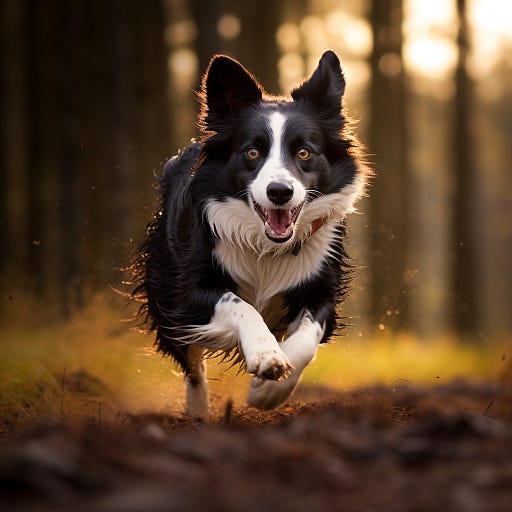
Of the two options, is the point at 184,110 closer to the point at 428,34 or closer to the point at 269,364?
the point at 428,34

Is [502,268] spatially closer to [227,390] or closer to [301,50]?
[301,50]

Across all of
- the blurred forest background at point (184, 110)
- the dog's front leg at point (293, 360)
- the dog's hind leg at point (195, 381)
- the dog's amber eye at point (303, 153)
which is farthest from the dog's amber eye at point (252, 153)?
the blurred forest background at point (184, 110)

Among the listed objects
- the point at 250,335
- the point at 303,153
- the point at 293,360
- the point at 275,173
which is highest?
the point at 303,153

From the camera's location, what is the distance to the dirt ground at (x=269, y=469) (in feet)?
8.94

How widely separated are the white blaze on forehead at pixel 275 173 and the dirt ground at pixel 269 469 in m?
1.74

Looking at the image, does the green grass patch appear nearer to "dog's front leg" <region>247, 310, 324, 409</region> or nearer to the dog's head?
"dog's front leg" <region>247, 310, 324, 409</region>

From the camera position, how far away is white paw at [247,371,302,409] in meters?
5.77

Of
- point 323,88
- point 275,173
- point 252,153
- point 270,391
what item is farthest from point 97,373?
point 323,88

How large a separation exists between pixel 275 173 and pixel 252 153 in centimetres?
36

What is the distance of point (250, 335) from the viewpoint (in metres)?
5.26

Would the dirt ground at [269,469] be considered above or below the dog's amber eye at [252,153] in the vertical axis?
below

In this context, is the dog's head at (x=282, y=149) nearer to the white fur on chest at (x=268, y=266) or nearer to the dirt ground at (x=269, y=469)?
the white fur on chest at (x=268, y=266)

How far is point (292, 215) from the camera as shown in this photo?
562 centimetres

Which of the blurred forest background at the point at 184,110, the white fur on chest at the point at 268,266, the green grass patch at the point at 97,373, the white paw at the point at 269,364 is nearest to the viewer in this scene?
the white paw at the point at 269,364
